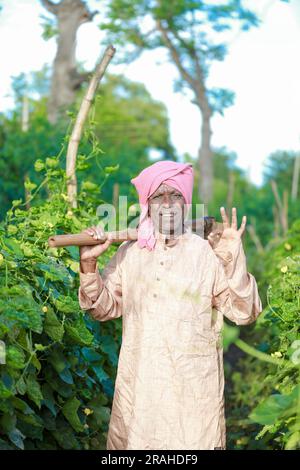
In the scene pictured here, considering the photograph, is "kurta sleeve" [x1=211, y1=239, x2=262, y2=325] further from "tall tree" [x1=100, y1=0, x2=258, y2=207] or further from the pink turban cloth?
"tall tree" [x1=100, y1=0, x2=258, y2=207]

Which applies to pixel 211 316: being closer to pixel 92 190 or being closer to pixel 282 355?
pixel 282 355

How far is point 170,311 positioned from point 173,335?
0.10 metres

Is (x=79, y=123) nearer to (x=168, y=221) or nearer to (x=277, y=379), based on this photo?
(x=168, y=221)

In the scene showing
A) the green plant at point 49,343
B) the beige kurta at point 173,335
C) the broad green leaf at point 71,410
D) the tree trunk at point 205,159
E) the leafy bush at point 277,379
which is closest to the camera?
the leafy bush at point 277,379

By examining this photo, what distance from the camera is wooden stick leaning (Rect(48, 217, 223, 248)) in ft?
13.6

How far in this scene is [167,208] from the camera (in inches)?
167

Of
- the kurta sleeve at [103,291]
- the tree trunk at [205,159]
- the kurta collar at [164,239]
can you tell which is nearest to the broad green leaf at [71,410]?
the kurta sleeve at [103,291]

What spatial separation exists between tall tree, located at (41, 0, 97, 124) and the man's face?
13.7 m

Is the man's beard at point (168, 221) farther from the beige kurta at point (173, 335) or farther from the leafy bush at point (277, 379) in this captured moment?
the leafy bush at point (277, 379)

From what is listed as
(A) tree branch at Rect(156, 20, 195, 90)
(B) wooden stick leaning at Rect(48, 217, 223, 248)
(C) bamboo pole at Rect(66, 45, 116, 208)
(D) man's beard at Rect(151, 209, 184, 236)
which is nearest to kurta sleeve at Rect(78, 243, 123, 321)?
(B) wooden stick leaning at Rect(48, 217, 223, 248)

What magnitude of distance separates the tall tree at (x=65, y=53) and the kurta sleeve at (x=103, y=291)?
1362 centimetres

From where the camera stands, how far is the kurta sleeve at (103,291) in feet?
13.6

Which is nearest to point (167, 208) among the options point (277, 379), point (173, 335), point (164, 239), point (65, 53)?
point (164, 239)

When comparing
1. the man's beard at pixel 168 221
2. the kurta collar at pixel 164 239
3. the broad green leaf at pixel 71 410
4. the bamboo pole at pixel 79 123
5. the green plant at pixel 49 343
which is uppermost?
A: the bamboo pole at pixel 79 123
